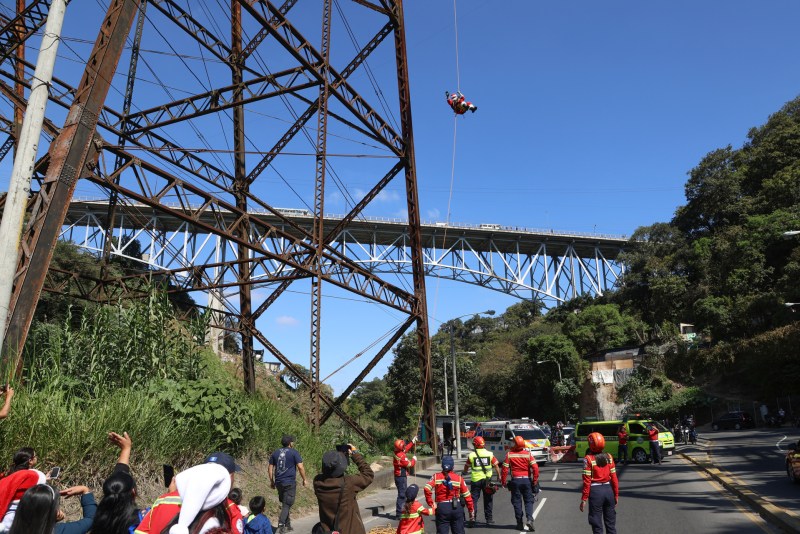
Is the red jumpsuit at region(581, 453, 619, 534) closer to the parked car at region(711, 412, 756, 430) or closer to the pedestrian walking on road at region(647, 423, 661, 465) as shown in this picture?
the pedestrian walking on road at region(647, 423, 661, 465)

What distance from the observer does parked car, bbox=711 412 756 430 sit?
39719 millimetres

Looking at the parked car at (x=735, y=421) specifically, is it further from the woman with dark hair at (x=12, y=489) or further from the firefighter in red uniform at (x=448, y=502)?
the woman with dark hair at (x=12, y=489)

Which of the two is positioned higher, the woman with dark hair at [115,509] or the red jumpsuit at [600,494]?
the woman with dark hair at [115,509]

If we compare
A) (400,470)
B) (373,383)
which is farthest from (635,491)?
(373,383)

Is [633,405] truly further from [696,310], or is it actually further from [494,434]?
[494,434]

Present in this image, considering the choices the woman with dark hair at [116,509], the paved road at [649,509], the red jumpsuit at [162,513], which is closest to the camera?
the red jumpsuit at [162,513]

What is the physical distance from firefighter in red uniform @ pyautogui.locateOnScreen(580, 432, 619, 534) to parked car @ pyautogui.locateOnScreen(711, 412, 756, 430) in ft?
127

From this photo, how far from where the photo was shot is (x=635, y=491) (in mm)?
13570

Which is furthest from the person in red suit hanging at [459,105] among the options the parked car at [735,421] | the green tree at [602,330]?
the green tree at [602,330]

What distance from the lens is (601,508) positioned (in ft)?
25.6

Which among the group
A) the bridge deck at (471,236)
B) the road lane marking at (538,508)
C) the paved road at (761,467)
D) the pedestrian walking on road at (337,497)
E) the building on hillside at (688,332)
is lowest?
the road lane marking at (538,508)

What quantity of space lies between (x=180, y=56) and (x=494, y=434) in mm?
18627

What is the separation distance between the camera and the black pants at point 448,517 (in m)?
7.92

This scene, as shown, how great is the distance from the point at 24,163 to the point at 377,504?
33.2 ft
